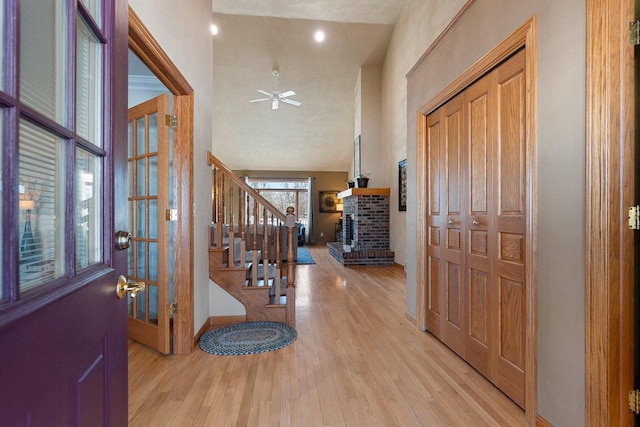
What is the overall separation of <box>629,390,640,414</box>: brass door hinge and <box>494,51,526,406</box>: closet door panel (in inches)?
18.7

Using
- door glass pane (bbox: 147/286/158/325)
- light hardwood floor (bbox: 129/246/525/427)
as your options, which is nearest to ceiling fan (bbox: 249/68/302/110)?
door glass pane (bbox: 147/286/158/325)

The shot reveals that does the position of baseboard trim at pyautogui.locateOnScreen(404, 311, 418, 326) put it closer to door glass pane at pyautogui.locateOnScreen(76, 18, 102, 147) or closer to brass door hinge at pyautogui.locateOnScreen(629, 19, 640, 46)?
brass door hinge at pyautogui.locateOnScreen(629, 19, 640, 46)

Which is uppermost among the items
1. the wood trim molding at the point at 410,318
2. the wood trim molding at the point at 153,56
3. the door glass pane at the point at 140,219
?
the wood trim molding at the point at 153,56

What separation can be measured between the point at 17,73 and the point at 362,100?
7.21m

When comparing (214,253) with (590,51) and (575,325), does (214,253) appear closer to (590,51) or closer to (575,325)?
(575,325)

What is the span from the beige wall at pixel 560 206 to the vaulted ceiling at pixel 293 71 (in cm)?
496

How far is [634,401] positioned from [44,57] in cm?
213

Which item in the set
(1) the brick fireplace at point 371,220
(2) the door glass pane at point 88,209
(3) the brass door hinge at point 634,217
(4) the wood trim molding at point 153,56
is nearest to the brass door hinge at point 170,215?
(4) the wood trim molding at point 153,56

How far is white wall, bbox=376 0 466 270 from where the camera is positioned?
4574mm

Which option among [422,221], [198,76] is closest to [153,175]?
[198,76]

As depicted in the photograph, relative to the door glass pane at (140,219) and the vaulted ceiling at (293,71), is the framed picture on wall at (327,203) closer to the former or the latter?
the vaulted ceiling at (293,71)

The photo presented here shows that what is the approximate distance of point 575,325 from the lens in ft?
4.38

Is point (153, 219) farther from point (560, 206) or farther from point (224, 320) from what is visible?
point (560, 206)

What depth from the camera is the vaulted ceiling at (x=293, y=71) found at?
5750 millimetres
